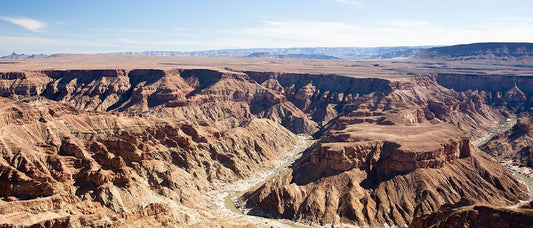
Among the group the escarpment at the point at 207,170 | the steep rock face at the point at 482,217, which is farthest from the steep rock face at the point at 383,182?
the steep rock face at the point at 482,217

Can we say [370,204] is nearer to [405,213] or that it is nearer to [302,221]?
[405,213]

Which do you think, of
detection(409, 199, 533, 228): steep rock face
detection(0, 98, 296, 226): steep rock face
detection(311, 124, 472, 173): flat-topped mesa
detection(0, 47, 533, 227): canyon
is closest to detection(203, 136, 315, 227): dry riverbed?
detection(0, 47, 533, 227): canyon

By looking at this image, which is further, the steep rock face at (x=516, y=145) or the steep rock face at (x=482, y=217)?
the steep rock face at (x=516, y=145)

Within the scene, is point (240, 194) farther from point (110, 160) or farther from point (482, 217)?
point (482, 217)

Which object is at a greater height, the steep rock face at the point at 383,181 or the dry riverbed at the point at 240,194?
the steep rock face at the point at 383,181

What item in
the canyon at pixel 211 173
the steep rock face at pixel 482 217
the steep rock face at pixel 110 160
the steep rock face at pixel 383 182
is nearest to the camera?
the steep rock face at pixel 482 217

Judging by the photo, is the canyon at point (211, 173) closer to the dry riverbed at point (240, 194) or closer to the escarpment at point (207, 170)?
the escarpment at point (207, 170)
